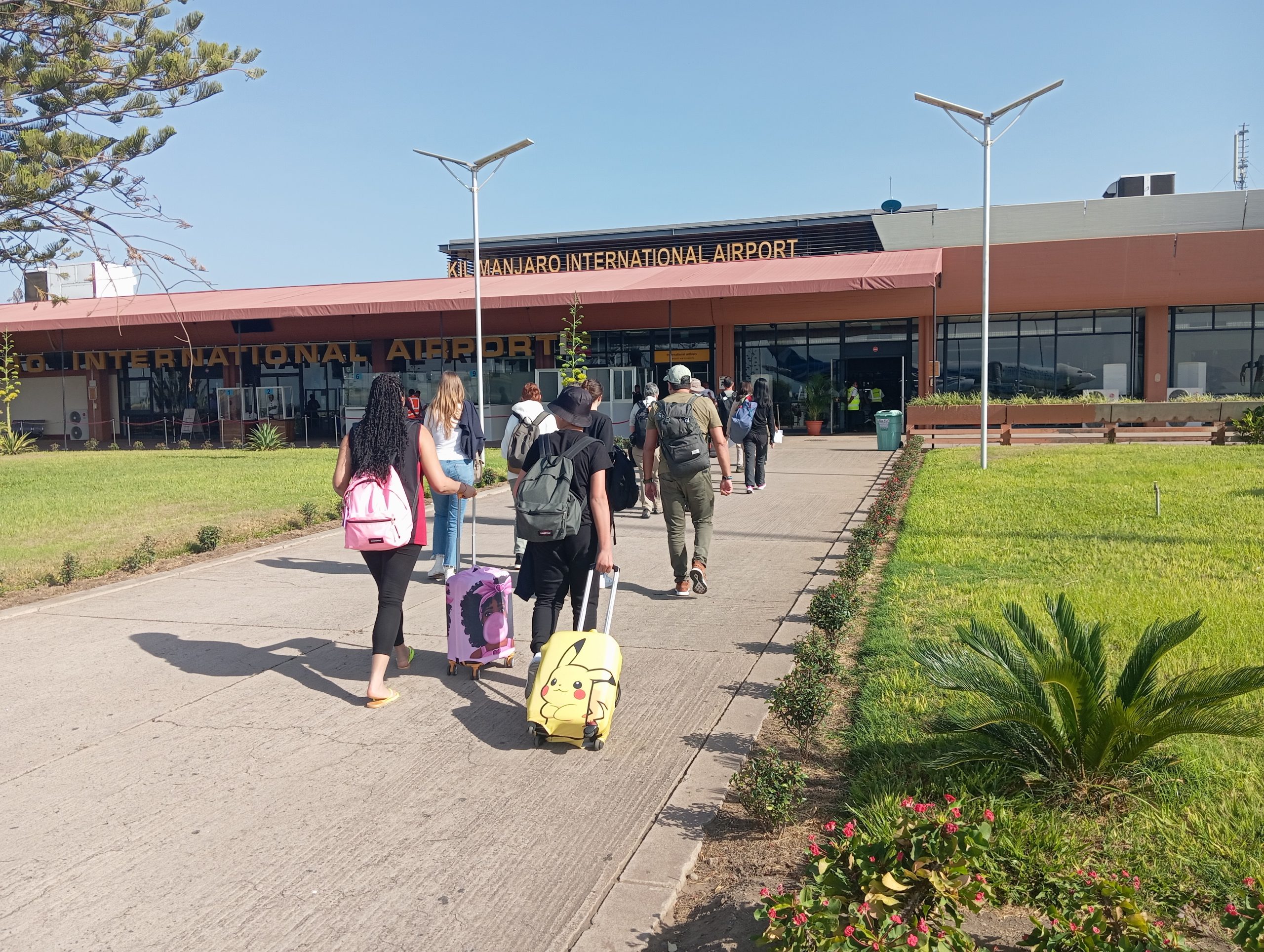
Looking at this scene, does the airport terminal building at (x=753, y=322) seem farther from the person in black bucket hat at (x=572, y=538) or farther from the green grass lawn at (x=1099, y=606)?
the person in black bucket hat at (x=572, y=538)

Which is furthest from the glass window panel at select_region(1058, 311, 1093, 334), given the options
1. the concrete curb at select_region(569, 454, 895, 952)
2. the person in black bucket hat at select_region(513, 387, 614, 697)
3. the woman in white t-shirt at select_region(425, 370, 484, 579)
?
the person in black bucket hat at select_region(513, 387, 614, 697)

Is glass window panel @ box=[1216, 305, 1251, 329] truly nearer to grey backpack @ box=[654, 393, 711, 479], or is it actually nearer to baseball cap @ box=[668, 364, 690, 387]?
baseball cap @ box=[668, 364, 690, 387]

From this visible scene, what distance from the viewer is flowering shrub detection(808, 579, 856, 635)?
632cm

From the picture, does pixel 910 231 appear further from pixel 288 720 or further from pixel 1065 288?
pixel 288 720

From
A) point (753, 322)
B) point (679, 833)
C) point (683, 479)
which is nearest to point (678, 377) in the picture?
point (683, 479)

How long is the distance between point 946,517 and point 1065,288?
1856 centimetres

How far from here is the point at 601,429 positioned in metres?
6.09

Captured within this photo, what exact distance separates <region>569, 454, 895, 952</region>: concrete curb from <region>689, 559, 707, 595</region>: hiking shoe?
1.86 meters

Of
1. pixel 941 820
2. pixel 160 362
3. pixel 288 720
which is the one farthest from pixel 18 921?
pixel 160 362

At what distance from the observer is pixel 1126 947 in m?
2.62

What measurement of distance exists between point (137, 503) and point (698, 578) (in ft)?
35.8

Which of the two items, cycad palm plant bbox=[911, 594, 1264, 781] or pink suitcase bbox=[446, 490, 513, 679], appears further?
pink suitcase bbox=[446, 490, 513, 679]

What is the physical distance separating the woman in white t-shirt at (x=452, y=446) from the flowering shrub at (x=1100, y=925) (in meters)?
5.71

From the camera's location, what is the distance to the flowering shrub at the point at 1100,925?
Result: 2.65 m
